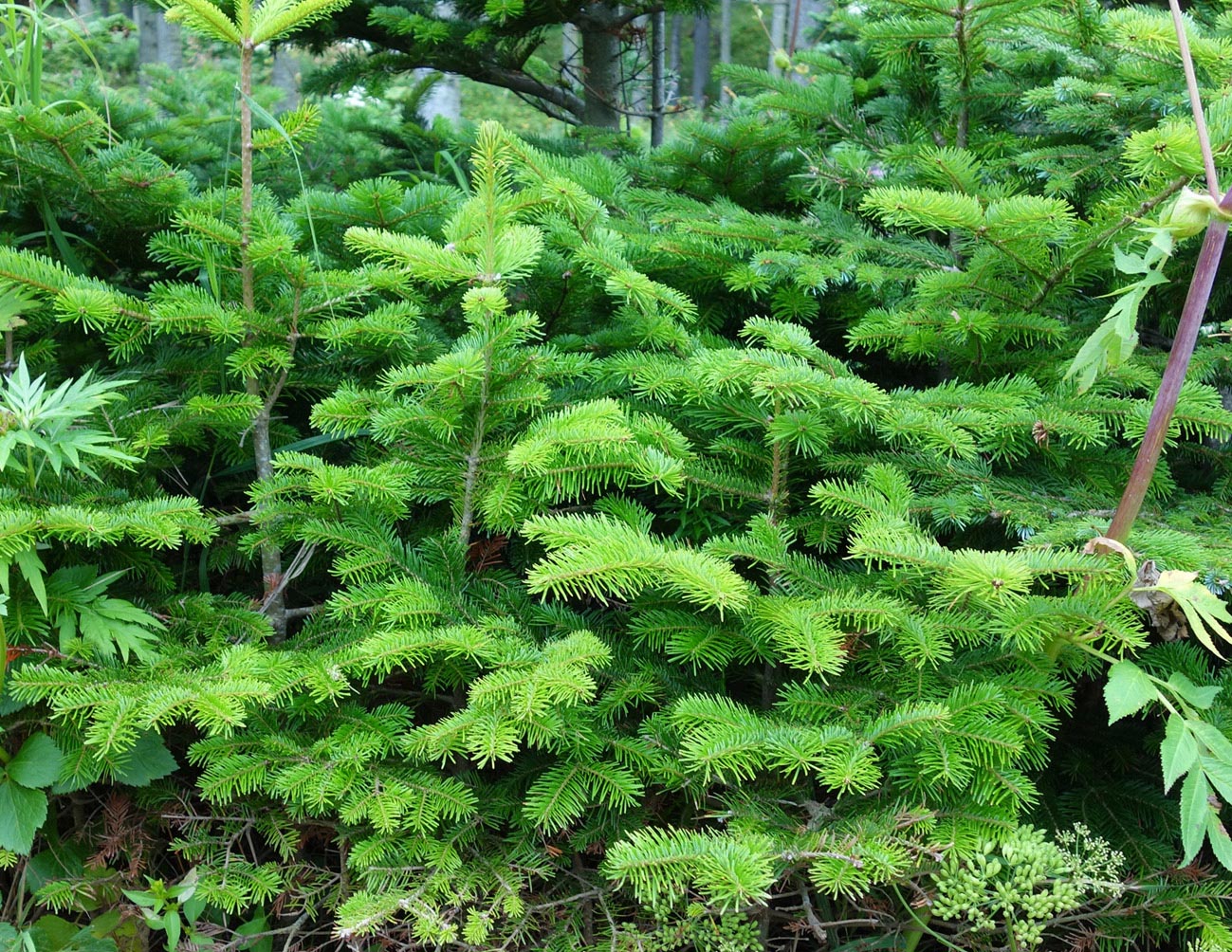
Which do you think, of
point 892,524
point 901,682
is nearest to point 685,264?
point 892,524

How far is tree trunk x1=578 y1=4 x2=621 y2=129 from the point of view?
3.27 meters

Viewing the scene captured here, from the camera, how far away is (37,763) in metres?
1.54

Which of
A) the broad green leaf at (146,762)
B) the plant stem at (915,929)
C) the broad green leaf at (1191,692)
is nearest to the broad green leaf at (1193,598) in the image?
the broad green leaf at (1191,692)

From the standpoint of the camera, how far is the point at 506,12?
2.68 m

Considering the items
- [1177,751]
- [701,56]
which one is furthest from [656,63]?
[701,56]

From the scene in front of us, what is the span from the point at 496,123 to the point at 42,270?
2.86 feet

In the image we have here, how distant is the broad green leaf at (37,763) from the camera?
1520 mm

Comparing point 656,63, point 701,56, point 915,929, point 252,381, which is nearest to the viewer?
point 915,929

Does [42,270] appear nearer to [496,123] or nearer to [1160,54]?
[496,123]

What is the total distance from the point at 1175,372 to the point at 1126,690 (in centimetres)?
46

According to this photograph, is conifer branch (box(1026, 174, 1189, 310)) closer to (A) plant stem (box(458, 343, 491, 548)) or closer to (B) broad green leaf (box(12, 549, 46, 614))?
(A) plant stem (box(458, 343, 491, 548))

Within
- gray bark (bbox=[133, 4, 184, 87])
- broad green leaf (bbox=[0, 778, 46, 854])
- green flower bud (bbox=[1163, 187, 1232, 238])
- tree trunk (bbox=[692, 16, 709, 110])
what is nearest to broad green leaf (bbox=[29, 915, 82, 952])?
broad green leaf (bbox=[0, 778, 46, 854])

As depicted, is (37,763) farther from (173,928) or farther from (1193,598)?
(1193,598)

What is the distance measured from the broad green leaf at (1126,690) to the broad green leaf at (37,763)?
1637mm
